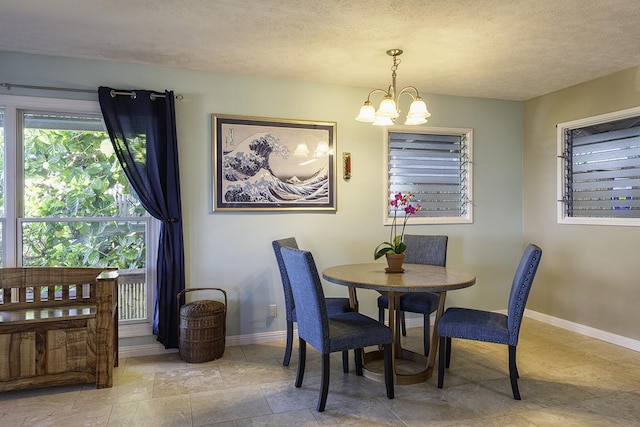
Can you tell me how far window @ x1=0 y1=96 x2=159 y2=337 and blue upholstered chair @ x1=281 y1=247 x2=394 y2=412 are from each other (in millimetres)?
1558

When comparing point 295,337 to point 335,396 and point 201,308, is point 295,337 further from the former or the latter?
point 335,396

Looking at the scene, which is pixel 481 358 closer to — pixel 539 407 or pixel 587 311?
pixel 539 407

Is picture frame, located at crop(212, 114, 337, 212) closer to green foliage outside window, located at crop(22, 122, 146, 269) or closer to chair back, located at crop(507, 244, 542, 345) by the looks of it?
green foliage outside window, located at crop(22, 122, 146, 269)

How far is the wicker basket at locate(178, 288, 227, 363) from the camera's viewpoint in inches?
129

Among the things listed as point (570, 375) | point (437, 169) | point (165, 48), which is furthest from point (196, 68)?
point (570, 375)

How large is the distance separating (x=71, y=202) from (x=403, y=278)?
2.64m

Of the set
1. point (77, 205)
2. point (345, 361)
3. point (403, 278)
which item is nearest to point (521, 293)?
point (403, 278)

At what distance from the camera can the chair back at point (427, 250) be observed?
371cm

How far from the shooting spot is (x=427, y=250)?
3.77 meters

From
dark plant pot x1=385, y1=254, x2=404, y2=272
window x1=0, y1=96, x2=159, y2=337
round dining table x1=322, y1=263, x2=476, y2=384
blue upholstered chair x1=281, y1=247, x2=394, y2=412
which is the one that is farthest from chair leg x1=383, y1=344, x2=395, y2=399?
window x1=0, y1=96, x2=159, y2=337

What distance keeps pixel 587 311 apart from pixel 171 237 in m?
3.86

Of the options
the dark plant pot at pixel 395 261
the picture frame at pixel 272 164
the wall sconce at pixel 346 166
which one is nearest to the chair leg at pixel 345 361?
the dark plant pot at pixel 395 261

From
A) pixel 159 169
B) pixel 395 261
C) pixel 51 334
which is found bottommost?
pixel 51 334

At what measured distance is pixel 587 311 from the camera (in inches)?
159
